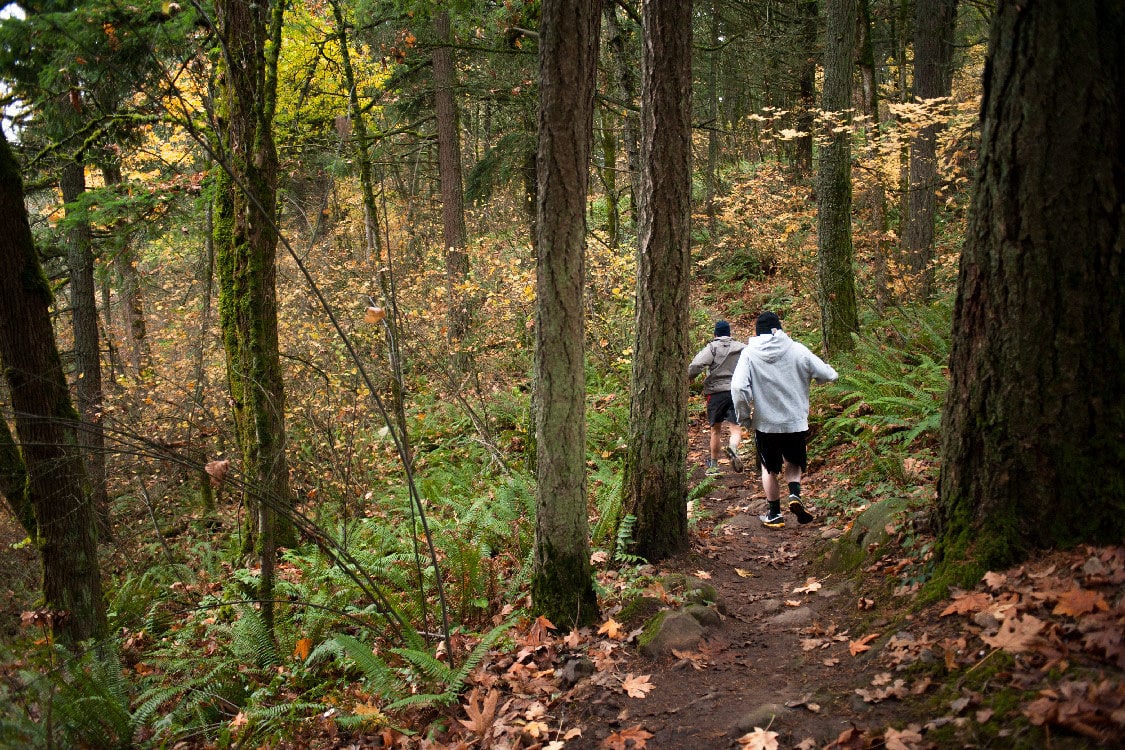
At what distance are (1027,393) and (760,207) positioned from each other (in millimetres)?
15611

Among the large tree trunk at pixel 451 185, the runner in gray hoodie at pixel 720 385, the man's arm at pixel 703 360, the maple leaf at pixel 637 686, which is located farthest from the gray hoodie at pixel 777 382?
the large tree trunk at pixel 451 185

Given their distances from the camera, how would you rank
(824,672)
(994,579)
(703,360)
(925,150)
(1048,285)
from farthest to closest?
(925,150) → (703,360) → (824,672) → (994,579) → (1048,285)

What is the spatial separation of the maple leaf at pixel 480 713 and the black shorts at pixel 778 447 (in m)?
4.07

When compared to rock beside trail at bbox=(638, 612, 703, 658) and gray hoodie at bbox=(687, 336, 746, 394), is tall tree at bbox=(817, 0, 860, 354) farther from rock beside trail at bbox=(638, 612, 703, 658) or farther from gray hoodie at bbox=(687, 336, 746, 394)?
rock beside trail at bbox=(638, 612, 703, 658)

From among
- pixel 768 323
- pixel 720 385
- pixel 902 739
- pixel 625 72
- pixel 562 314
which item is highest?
pixel 625 72

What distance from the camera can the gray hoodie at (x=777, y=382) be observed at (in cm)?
670

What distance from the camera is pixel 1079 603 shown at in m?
2.80

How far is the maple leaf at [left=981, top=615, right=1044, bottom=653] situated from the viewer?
2.83 metres

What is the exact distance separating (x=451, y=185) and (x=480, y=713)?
41.0 ft

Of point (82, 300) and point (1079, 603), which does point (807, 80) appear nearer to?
point (82, 300)

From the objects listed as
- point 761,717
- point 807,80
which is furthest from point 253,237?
point 807,80

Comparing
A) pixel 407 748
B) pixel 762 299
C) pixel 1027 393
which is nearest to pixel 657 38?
pixel 1027 393

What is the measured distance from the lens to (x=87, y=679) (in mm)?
4609

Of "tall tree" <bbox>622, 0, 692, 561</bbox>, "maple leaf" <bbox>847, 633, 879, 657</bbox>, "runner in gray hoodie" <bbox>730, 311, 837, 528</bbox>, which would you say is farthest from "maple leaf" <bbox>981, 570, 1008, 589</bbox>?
"runner in gray hoodie" <bbox>730, 311, 837, 528</bbox>
